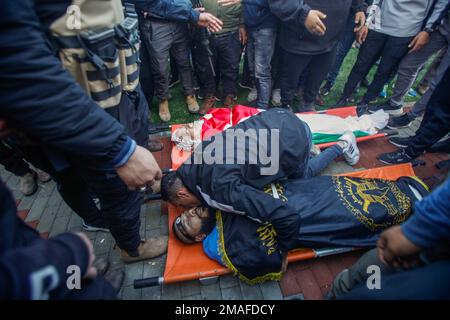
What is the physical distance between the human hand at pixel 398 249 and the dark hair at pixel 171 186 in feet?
4.80

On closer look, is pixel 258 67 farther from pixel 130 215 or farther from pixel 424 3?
pixel 130 215

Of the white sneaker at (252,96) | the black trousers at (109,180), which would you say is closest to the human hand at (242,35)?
the white sneaker at (252,96)

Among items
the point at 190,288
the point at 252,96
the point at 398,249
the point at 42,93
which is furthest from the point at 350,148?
the point at 42,93

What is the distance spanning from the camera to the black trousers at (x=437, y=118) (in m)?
2.54

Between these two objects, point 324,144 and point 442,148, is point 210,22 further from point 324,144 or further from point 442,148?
point 442,148

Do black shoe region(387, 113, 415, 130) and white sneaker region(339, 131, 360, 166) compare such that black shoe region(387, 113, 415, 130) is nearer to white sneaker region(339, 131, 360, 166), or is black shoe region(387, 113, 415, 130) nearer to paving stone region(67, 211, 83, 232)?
white sneaker region(339, 131, 360, 166)

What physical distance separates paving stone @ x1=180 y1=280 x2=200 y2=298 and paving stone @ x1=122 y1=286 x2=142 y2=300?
1.12 feet

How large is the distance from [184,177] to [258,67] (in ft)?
7.17

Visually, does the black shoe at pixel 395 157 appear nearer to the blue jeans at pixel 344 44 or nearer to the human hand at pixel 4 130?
the blue jeans at pixel 344 44

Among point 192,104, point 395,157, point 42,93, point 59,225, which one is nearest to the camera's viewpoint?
point 42,93

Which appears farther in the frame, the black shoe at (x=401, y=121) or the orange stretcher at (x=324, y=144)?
the black shoe at (x=401, y=121)

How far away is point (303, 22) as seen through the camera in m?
2.87

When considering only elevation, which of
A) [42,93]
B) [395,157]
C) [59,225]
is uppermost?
[42,93]

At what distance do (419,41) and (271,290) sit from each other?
3.36 m
